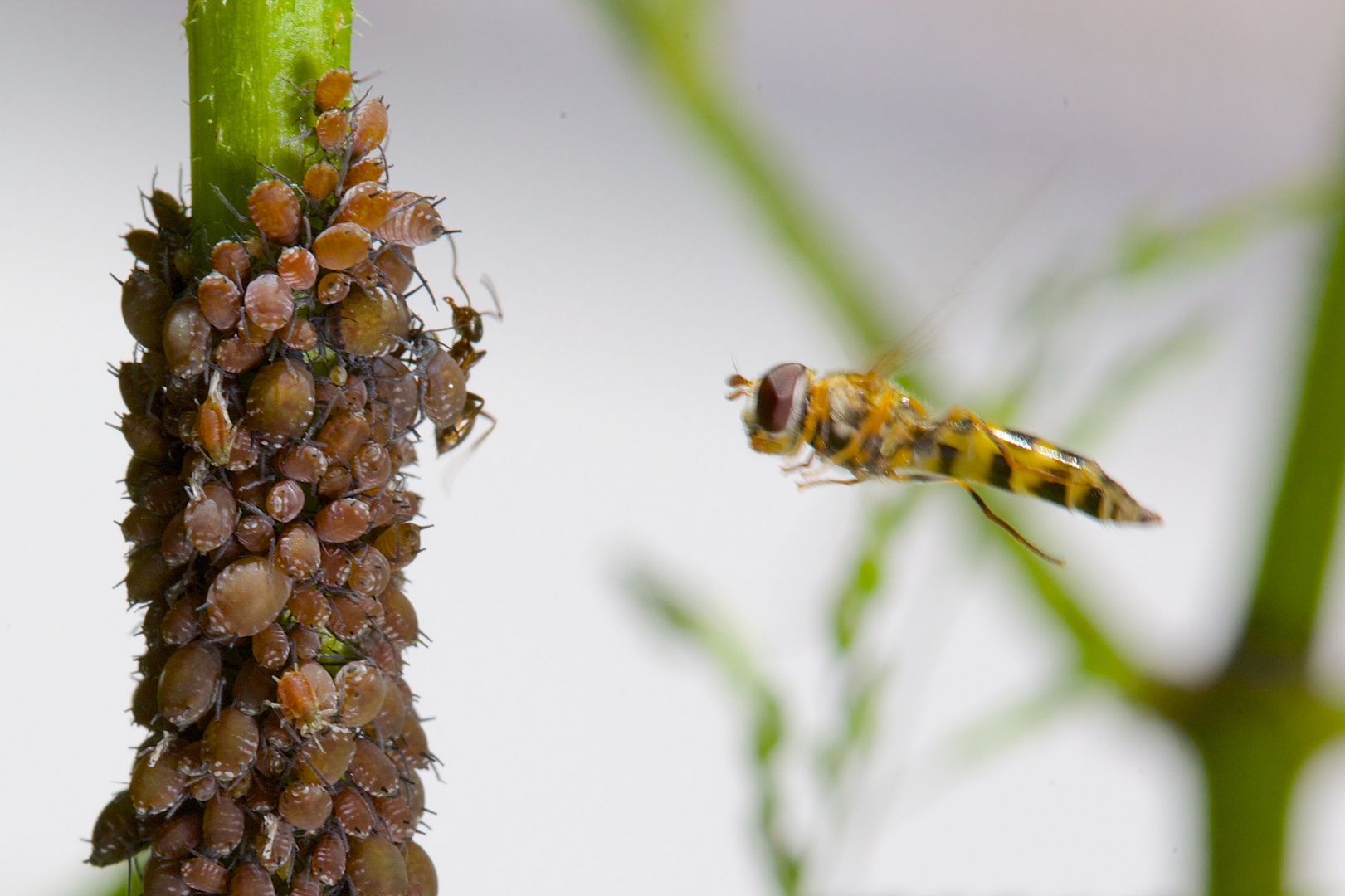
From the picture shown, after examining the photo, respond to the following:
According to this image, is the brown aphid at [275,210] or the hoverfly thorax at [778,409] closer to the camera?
the brown aphid at [275,210]

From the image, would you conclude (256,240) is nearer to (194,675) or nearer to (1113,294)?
(194,675)

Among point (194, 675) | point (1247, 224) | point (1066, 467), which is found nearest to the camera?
point (194, 675)

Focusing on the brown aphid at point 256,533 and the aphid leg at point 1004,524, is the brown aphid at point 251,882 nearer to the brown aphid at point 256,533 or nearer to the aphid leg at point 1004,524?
the brown aphid at point 256,533

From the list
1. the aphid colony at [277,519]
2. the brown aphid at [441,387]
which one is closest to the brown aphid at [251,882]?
the aphid colony at [277,519]

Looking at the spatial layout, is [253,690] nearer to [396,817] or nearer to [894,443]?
[396,817]

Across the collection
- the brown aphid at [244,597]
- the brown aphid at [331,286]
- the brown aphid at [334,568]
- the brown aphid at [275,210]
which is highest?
the brown aphid at [275,210]

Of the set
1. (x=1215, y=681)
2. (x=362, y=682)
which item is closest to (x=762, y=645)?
(x=1215, y=681)

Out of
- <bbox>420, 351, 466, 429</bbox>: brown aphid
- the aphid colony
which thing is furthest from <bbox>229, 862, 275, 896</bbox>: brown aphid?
<bbox>420, 351, 466, 429</bbox>: brown aphid
